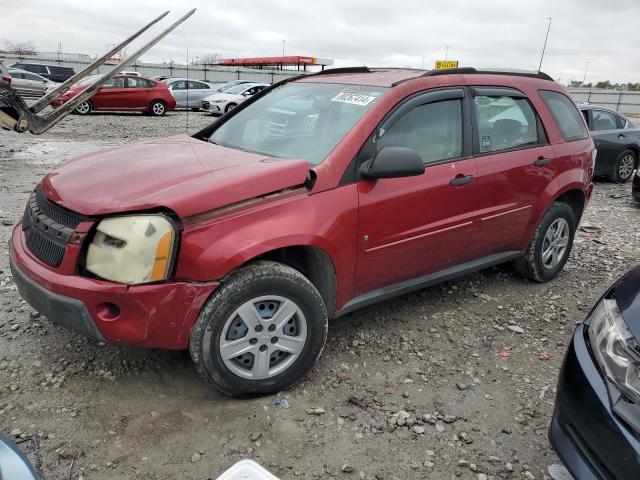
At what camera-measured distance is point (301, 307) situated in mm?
2783

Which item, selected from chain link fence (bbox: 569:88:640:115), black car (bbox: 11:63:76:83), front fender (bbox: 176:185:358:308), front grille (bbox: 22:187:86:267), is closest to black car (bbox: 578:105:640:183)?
front fender (bbox: 176:185:358:308)

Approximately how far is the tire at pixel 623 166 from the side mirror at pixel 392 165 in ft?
28.4

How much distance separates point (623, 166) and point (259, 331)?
388 inches

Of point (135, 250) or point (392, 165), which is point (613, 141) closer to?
point (392, 165)

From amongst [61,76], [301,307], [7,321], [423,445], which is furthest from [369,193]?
[61,76]

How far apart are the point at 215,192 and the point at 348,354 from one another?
1449 mm

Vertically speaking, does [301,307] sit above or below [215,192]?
below

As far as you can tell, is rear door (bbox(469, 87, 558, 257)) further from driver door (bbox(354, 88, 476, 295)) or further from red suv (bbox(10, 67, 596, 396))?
driver door (bbox(354, 88, 476, 295))

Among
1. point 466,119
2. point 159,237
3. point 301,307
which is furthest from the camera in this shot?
point 466,119

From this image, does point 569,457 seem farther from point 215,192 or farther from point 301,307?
point 215,192

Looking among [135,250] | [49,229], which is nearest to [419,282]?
[135,250]

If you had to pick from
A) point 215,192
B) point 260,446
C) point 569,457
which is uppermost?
point 215,192

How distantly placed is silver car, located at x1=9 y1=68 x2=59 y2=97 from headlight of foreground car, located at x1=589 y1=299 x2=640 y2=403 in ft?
72.2

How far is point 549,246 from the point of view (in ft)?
14.8
